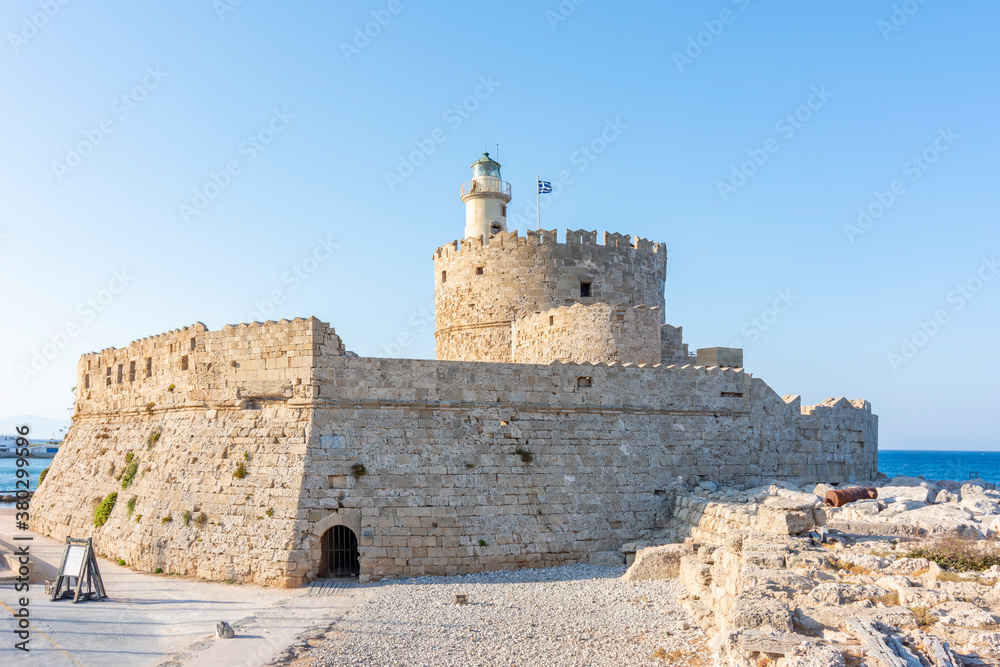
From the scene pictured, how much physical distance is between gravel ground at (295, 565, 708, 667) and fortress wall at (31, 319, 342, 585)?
102 inches

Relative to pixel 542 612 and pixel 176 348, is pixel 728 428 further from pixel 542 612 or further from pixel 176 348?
pixel 176 348

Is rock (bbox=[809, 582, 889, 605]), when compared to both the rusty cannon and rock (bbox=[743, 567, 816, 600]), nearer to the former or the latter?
rock (bbox=[743, 567, 816, 600])

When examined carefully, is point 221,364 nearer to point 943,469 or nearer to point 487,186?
point 487,186

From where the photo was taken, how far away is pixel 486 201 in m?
25.8

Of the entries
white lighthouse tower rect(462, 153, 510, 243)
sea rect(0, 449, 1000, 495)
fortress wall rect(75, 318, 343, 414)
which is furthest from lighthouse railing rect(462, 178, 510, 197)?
sea rect(0, 449, 1000, 495)

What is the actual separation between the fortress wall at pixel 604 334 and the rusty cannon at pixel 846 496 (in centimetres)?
584

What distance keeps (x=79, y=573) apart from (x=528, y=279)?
44.6 ft

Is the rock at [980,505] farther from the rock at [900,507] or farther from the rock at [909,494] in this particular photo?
the rock at [900,507]

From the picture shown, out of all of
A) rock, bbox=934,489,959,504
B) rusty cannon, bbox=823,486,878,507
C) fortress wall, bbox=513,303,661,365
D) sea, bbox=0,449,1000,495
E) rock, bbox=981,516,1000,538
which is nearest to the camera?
rock, bbox=981,516,1000,538

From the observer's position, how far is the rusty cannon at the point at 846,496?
14.5 metres

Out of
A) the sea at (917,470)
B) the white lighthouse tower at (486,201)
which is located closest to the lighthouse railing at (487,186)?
the white lighthouse tower at (486,201)

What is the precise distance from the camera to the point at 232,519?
1423cm

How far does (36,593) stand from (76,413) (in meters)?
10.3

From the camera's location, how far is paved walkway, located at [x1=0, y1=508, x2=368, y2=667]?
10172 mm
